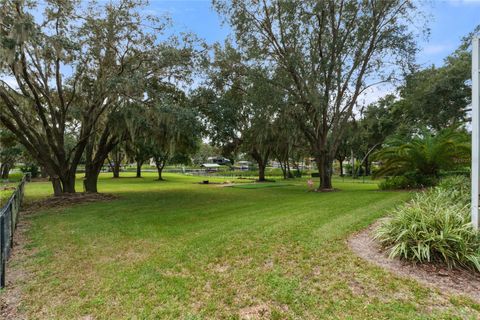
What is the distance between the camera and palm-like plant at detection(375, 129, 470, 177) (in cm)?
995

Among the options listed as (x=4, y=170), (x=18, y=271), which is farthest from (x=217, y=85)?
(x=4, y=170)

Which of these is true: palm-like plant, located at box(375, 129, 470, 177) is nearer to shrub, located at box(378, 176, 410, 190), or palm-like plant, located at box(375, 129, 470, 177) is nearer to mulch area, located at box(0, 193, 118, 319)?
shrub, located at box(378, 176, 410, 190)

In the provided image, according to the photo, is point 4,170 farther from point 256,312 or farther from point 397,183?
point 256,312

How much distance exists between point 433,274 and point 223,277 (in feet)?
7.80

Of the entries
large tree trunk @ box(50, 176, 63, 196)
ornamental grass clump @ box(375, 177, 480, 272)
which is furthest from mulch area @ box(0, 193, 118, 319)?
ornamental grass clump @ box(375, 177, 480, 272)

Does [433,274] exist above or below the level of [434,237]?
below

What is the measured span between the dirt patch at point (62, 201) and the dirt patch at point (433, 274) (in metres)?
9.78

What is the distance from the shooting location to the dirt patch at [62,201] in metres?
9.61

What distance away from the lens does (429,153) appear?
10.4 m

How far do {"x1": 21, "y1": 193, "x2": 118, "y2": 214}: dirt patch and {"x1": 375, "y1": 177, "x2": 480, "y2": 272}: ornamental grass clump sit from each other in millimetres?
9993

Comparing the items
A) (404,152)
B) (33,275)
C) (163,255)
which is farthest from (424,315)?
(404,152)

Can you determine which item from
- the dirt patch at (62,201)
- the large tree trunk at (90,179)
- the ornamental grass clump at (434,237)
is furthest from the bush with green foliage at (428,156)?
the large tree trunk at (90,179)

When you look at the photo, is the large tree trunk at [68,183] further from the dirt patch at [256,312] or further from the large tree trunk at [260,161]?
the large tree trunk at [260,161]

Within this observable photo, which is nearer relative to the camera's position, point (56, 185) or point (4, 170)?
point (56, 185)
